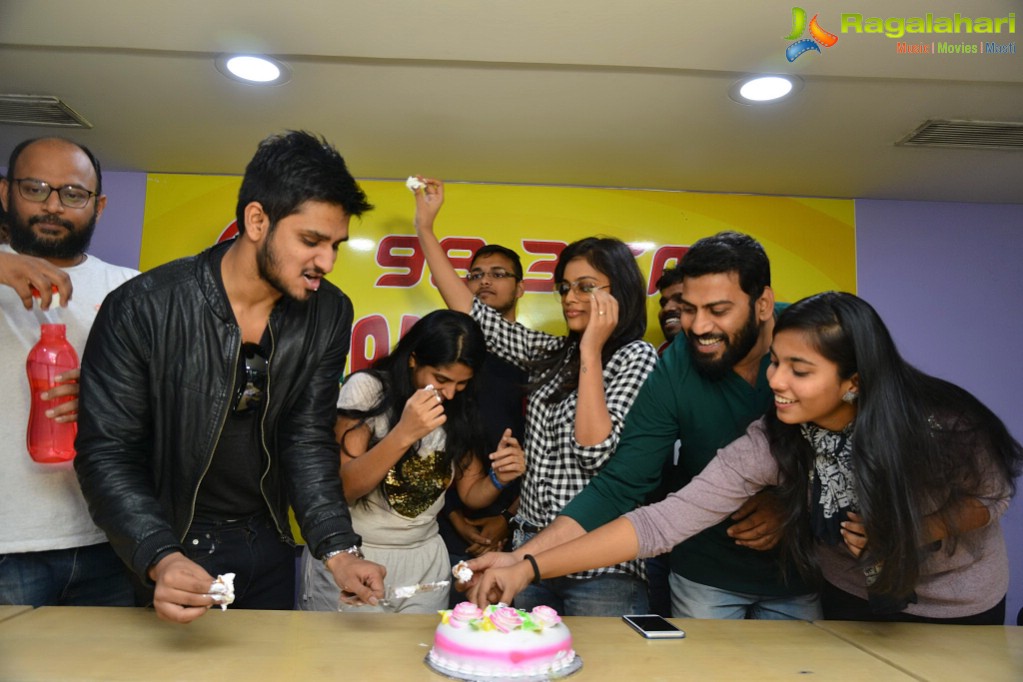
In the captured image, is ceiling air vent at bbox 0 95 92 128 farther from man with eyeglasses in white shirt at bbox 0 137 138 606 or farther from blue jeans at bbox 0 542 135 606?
blue jeans at bbox 0 542 135 606

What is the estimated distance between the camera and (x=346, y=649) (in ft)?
4.55

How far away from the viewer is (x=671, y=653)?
1434 mm

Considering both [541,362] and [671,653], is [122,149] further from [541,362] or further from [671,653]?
[671,653]

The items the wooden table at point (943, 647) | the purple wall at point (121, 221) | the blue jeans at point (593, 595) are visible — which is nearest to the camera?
the wooden table at point (943, 647)

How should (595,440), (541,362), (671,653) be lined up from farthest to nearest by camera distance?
(541,362) → (595,440) → (671,653)

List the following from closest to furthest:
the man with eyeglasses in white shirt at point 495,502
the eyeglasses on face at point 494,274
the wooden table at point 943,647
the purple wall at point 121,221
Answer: the wooden table at point 943,647 < the man with eyeglasses in white shirt at point 495,502 < the eyeglasses on face at point 494,274 < the purple wall at point 121,221

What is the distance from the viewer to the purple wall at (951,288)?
372 cm

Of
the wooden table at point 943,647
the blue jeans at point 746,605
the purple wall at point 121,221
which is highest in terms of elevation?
the purple wall at point 121,221

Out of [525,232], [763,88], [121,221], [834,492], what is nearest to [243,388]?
[834,492]

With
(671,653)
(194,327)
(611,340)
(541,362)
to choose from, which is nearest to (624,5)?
(611,340)

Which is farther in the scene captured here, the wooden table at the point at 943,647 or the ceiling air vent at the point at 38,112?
the ceiling air vent at the point at 38,112

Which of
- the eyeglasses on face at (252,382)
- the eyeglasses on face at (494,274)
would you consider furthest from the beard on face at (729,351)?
the eyeglasses on face at (494,274)

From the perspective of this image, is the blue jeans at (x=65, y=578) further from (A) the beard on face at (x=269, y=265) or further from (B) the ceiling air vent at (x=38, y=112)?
(B) the ceiling air vent at (x=38, y=112)

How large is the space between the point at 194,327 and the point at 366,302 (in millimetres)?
1879
